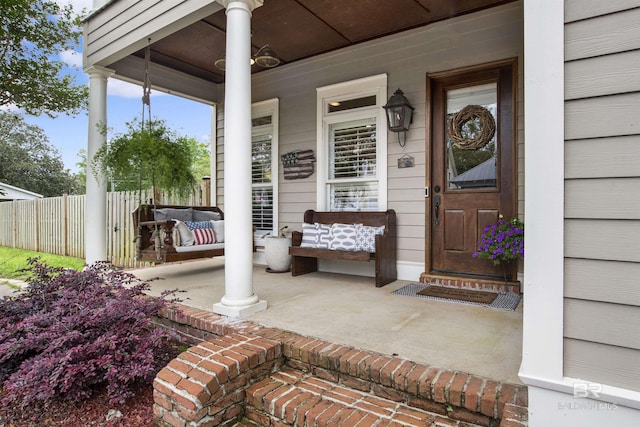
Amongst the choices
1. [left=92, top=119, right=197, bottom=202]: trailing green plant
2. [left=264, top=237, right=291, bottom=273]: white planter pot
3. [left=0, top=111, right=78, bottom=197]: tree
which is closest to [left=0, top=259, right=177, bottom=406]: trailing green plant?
[left=92, top=119, right=197, bottom=202]: trailing green plant

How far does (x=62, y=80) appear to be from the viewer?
5.14 metres

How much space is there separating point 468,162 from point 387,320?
2080mm

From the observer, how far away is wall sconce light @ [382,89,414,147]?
374cm

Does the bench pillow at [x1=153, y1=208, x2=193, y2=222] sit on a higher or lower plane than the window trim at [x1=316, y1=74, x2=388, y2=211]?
lower

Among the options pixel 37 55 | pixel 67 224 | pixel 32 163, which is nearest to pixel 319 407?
pixel 37 55

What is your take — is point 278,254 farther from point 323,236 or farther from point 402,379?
point 402,379

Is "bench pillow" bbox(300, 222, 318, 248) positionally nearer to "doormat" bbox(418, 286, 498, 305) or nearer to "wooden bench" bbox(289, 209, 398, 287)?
"wooden bench" bbox(289, 209, 398, 287)

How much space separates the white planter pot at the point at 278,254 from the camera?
4.32 meters

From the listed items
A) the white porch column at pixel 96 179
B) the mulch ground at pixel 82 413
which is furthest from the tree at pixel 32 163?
the mulch ground at pixel 82 413

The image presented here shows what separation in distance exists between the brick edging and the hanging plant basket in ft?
8.58

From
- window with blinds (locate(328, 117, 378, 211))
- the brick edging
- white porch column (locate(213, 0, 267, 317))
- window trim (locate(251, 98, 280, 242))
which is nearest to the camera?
the brick edging

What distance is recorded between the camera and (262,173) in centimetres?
526

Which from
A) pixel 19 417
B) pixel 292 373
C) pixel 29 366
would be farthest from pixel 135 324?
pixel 292 373

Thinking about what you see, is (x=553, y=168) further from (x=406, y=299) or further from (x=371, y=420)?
(x=406, y=299)
